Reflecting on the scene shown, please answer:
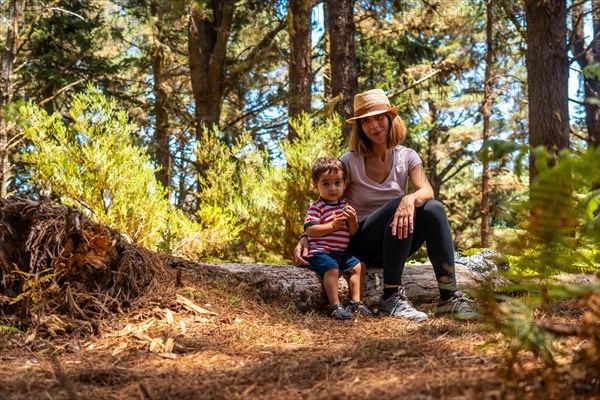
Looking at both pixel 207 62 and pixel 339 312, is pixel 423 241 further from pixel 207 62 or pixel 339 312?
pixel 207 62

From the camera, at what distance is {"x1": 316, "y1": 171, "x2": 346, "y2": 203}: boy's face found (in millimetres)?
4219

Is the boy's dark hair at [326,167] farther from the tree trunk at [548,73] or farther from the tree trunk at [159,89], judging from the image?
the tree trunk at [159,89]

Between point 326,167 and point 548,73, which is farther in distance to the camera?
point 548,73

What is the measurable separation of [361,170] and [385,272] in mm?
853

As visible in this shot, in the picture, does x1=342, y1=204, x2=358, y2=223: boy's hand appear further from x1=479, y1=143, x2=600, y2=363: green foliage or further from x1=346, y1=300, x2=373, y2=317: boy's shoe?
x1=479, y1=143, x2=600, y2=363: green foliage

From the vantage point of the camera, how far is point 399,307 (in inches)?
154

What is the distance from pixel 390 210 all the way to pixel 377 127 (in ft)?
2.28

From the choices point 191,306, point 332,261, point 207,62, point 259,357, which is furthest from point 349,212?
point 207,62

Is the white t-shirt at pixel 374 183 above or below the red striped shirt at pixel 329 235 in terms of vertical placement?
above

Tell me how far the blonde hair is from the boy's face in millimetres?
306

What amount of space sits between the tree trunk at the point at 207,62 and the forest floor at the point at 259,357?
8.80 metres

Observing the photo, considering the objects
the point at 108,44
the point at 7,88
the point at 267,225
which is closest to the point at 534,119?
Answer: the point at 267,225

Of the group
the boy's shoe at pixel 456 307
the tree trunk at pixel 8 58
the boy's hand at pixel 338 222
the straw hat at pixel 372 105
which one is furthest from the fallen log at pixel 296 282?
the tree trunk at pixel 8 58

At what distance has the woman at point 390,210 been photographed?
388 cm
